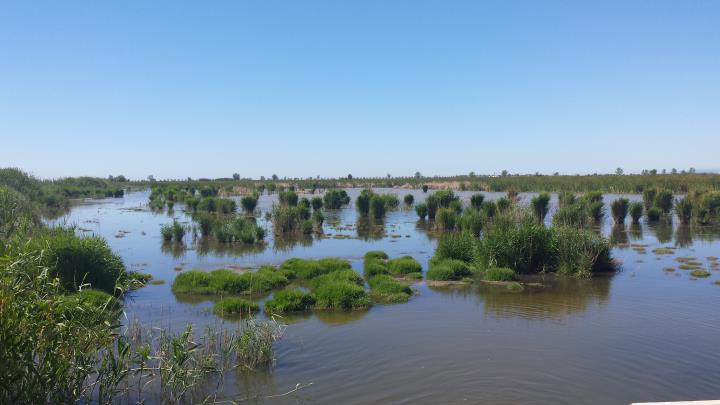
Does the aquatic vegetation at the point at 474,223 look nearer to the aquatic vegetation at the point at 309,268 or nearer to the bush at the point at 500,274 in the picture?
the bush at the point at 500,274

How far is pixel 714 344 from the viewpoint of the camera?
998 centimetres

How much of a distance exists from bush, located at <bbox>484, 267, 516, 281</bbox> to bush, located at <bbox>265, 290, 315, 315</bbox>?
5.69 metres

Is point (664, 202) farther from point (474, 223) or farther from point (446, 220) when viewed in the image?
point (474, 223)

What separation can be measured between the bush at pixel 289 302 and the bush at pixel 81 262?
3.73 meters

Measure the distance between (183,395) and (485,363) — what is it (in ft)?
16.5

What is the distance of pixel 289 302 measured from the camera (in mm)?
12633

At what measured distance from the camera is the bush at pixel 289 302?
41.0 feet

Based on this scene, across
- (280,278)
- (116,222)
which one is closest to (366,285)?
(280,278)

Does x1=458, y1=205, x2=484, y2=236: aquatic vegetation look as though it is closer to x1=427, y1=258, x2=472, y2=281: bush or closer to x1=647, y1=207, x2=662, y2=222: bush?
x1=427, y1=258, x2=472, y2=281: bush

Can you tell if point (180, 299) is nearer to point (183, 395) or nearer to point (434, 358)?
point (183, 395)

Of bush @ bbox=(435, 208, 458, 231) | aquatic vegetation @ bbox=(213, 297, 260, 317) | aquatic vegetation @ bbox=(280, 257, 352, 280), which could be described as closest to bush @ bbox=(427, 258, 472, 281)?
aquatic vegetation @ bbox=(280, 257, 352, 280)

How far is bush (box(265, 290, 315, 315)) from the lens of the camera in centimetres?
1249

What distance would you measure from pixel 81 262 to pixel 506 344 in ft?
35.0

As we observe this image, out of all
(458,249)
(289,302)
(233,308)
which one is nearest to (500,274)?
(458,249)
